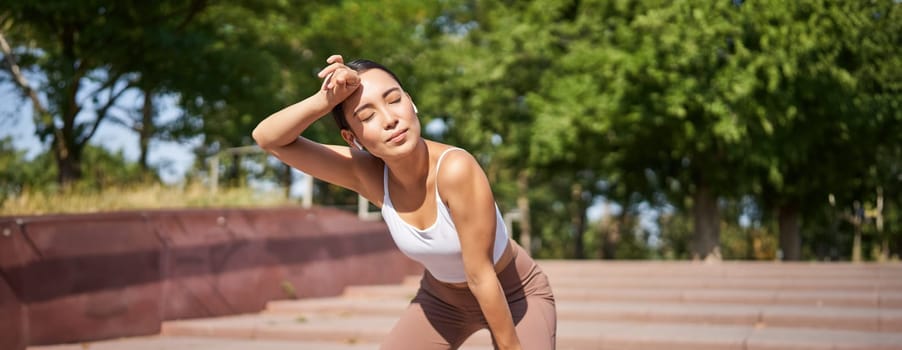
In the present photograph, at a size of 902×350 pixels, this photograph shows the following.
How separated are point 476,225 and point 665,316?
6.28m

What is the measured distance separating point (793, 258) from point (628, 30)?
299 inches

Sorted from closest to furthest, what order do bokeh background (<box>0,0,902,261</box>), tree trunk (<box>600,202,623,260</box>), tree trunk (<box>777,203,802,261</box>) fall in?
bokeh background (<box>0,0,902,261</box>)
tree trunk (<box>777,203,802,261</box>)
tree trunk (<box>600,202,623,260</box>)

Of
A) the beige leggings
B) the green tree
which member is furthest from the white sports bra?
the green tree

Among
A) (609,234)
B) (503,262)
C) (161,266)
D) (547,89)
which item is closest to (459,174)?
(503,262)

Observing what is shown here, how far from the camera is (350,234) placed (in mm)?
11906

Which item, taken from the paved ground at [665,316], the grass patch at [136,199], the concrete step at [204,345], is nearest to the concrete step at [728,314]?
the paved ground at [665,316]

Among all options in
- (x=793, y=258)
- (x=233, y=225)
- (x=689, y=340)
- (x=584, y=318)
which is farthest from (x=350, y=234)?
(x=793, y=258)

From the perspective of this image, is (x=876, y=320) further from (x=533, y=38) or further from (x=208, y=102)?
(x=533, y=38)

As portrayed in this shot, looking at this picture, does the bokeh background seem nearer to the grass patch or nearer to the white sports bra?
the grass patch

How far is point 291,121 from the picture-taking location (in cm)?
272

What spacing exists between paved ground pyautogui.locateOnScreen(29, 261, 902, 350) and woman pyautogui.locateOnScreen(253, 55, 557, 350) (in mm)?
4399

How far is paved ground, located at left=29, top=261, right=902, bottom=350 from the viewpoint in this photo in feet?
23.9

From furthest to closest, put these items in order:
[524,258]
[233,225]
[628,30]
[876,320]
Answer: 1. [628,30]
2. [233,225]
3. [876,320]
4. [524,258]

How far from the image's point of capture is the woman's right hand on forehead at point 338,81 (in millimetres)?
2545
